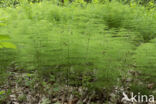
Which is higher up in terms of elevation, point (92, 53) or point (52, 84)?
point (92, 53)

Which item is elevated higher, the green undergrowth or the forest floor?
the green undergrowth

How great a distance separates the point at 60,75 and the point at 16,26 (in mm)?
846

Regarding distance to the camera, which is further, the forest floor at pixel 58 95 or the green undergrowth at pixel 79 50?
the forest floor at pixel 58 95

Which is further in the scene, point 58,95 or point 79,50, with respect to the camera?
point 58,95

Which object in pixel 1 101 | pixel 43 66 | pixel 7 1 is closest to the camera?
pixel 43 66

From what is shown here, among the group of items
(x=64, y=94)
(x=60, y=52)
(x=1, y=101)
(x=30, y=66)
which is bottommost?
(x=1, y=101)

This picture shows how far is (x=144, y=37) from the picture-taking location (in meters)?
2.37

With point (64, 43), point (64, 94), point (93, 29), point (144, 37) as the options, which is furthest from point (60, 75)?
point (144, 37)

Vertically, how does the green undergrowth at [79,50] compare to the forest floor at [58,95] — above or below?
above

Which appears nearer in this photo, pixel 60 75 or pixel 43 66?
pixel 43 66

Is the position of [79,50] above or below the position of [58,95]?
above

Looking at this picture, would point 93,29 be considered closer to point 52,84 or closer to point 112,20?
point 112,20

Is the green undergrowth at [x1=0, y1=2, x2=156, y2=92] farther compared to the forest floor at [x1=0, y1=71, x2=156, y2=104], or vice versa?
the forest floor at [x1=0, y1=71, x2=156, y2=104]

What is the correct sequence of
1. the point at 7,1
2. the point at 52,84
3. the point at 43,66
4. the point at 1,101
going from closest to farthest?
the point at 43,66, the point at 1,101, the point at 52,84, the point at 7,1
